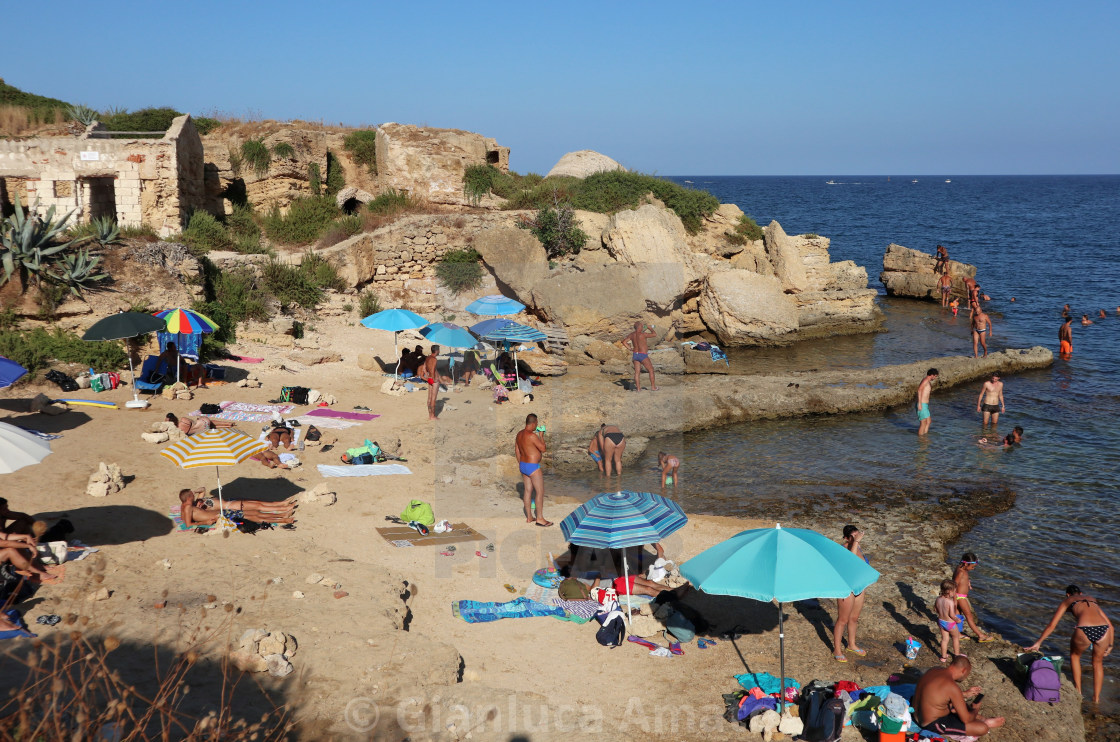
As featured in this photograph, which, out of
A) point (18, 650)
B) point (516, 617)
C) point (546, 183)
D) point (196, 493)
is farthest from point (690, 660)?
point (546, 183)

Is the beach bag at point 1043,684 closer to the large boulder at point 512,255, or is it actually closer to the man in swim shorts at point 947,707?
the man in swim shorts at point 947,707

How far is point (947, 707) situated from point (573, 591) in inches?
152

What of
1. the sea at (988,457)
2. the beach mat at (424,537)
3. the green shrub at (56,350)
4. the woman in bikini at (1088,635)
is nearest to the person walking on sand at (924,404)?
the sea at (988,457)

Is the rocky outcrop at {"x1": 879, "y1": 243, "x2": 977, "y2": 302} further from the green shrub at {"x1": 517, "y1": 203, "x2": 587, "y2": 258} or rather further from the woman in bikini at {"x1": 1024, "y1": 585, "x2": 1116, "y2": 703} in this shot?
the woman in bikini at {"x1": 1024, "y1": 585, "x2": 1116, "y2": 703}

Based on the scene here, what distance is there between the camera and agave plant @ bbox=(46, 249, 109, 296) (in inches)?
636

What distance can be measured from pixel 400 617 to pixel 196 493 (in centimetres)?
418

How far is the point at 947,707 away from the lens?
677 centimetres

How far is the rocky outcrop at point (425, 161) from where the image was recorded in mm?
25594

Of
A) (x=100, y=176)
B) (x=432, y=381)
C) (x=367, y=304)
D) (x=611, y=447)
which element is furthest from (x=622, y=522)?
(x=100, y=176)

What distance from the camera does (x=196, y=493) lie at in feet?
34.2

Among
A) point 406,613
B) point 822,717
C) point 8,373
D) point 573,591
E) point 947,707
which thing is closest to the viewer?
point 822,717

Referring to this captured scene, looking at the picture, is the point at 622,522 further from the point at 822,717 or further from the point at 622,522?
the point at 822,717

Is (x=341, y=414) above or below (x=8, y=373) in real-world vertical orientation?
below

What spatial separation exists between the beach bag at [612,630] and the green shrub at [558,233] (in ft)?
57.7
